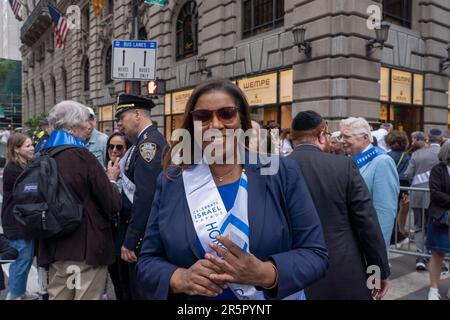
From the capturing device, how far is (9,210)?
12.7 feet

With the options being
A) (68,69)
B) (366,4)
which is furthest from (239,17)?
(68,69)

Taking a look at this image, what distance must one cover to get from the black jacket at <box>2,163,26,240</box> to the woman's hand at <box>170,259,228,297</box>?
1867mm

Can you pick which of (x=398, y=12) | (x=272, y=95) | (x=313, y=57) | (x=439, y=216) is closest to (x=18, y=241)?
(x=439, y=216)

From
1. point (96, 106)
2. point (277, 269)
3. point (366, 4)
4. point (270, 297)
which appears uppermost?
point (366, 4)

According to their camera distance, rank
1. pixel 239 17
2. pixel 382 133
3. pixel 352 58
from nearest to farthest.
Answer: pixel 382 133, pixel 352 58, pixel 239 17

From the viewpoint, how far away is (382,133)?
33.9 ft

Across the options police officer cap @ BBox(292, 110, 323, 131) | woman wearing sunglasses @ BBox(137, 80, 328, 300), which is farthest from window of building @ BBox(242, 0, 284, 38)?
woman wearing sunglasses @ BBox(137, 80, 328, 300)

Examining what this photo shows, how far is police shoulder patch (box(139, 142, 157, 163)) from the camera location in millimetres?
3619

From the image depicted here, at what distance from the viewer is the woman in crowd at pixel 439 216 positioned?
4.83 meters

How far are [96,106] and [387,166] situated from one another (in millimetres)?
27000

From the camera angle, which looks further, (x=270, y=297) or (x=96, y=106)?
(x=96, y=106)

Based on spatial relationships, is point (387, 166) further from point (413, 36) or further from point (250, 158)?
point (413, 36)

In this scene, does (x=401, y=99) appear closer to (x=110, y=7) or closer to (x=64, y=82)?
(x=110, y=7)
